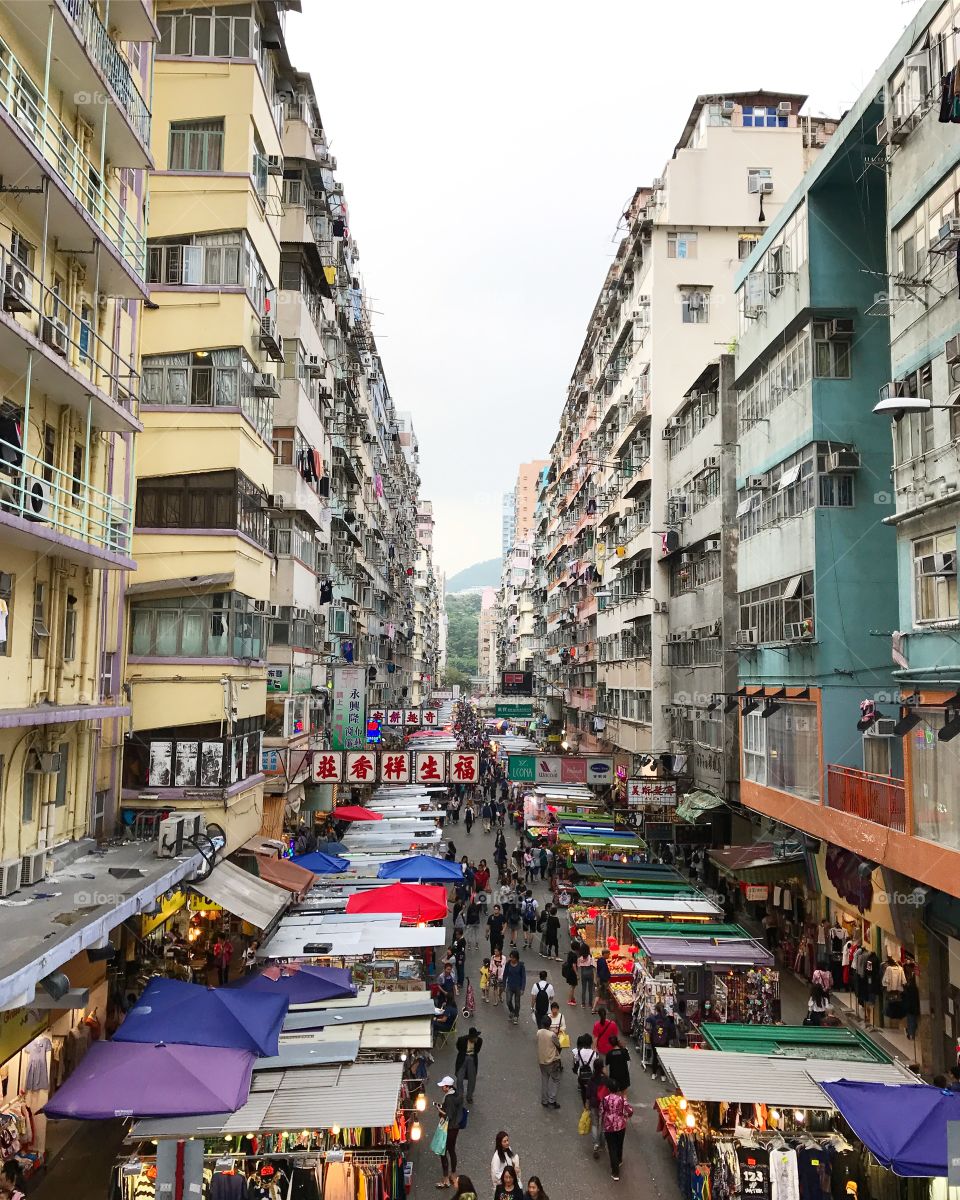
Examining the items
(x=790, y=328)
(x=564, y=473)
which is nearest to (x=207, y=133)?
(x=790, y=328)

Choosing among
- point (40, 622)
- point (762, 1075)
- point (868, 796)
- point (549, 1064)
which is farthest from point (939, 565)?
point (40, 622)

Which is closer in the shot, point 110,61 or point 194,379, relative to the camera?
point 110,61

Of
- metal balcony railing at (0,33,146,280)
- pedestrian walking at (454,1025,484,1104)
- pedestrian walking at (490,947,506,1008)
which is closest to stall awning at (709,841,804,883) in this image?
pedestrian walking at (490,947,506,1008)

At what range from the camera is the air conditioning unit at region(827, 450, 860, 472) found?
1997cm

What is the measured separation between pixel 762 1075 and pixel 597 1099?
2922 mm

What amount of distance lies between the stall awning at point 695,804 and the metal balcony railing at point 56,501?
18.7m

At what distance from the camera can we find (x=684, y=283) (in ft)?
118

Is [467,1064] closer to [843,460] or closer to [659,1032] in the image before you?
[659,1032]

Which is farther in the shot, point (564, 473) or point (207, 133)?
point (564, 473)

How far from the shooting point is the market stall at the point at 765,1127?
10.9 metres

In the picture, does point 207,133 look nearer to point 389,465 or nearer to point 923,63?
point 923,63

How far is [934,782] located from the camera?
1458 cm

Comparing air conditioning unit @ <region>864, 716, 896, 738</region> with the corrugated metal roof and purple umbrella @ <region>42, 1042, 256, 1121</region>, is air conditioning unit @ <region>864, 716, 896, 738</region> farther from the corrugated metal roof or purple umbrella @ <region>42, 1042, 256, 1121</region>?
purple umbrella @ <region>42, 1042, 256, 1121</region>

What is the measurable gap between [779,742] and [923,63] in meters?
13.3
